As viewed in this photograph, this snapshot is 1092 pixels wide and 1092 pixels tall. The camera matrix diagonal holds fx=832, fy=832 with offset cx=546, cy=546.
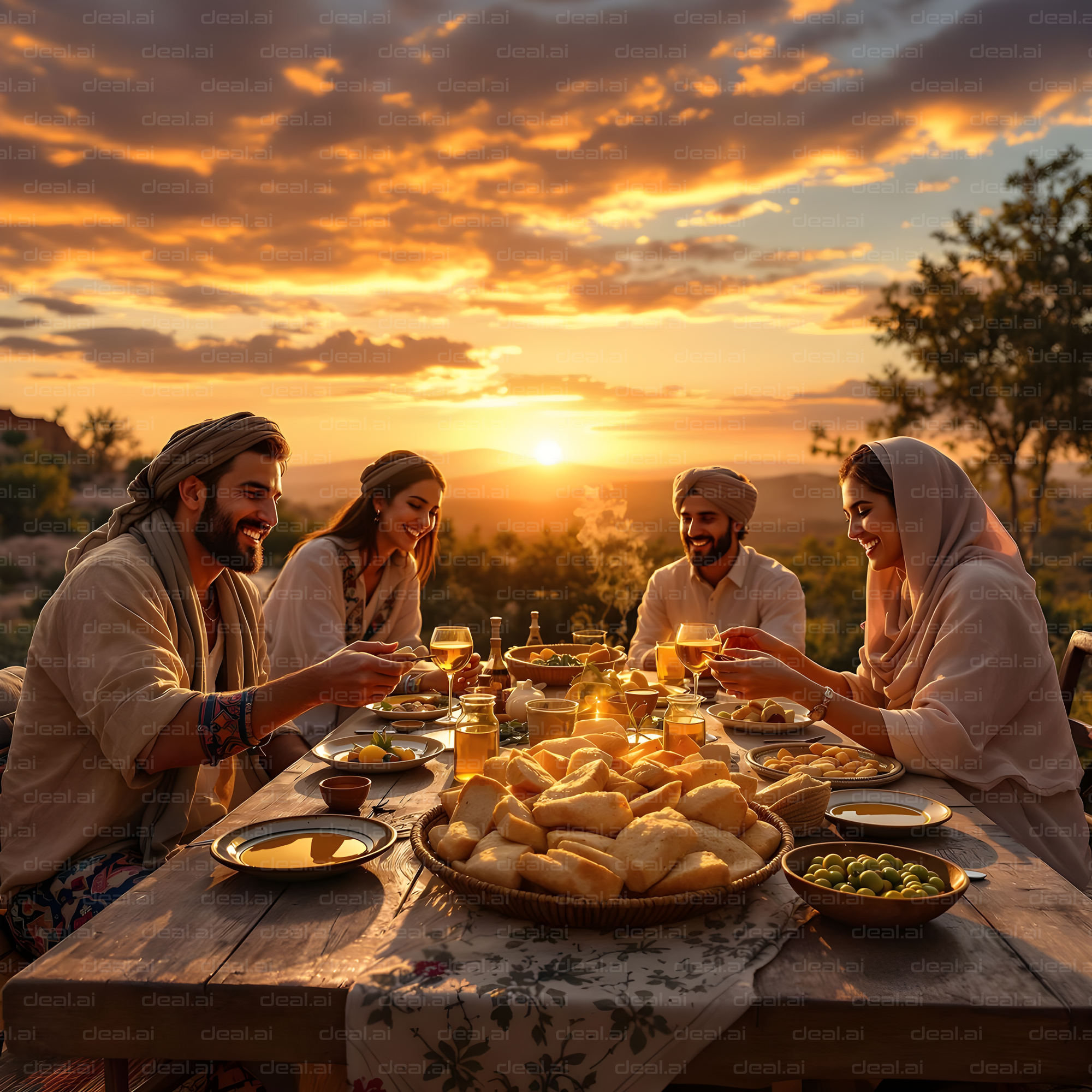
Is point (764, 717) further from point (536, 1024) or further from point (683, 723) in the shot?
point (536, 1024)

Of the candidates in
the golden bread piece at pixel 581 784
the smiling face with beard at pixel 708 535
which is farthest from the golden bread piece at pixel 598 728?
the smiling face with beard at pixel 708 535

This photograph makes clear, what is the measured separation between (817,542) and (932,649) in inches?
235

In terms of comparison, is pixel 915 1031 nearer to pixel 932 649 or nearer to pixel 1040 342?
pixel 932 649

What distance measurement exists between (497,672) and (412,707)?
0.42 metres

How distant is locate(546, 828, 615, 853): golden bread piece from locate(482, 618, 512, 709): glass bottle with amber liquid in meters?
1.82

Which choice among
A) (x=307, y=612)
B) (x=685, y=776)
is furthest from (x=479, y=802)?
(x=307, y=612)

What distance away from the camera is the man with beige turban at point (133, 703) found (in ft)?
7.82

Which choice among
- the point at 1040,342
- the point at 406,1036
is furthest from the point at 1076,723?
the point at 1040,342

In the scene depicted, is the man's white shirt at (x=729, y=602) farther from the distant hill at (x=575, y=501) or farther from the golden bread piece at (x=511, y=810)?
the golden bread piece at (x=511, y=810)

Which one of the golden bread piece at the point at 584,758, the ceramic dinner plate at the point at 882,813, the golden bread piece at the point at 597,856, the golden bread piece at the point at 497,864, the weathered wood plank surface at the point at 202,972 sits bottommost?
the ceramic dinner plate at the point at 882,813

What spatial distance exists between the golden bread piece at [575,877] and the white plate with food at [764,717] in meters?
1.69

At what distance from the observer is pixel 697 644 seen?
3.05 m

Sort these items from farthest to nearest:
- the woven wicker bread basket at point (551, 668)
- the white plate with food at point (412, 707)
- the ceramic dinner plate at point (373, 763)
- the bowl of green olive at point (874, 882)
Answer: the woven wicker bread basket at point (551, 668)
the white plate with food at point (412, 707)
the ceramic dinner plate at point (373, 763)
the bowl of green olive at point (874, 882)

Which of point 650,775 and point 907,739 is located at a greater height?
point 650,775
